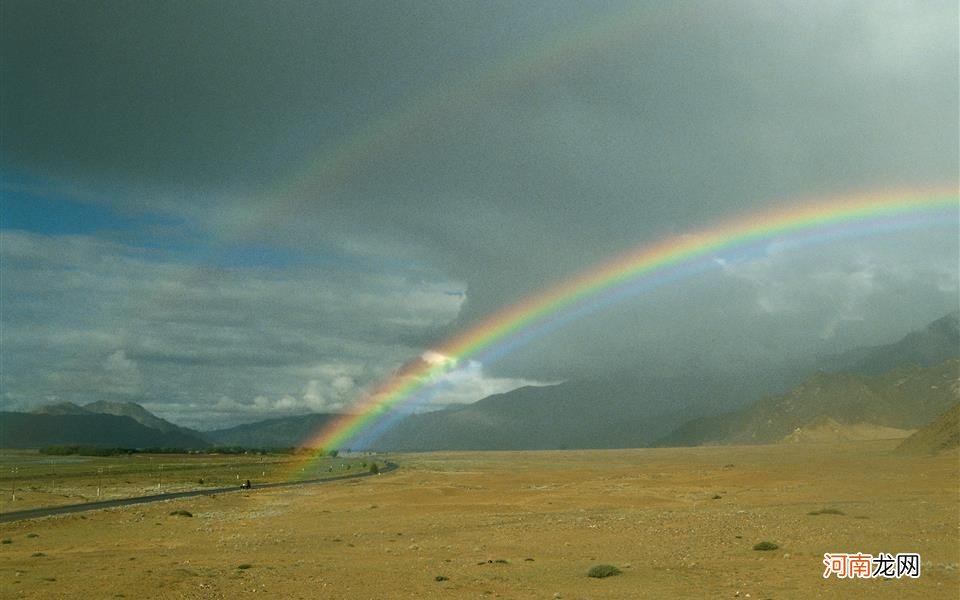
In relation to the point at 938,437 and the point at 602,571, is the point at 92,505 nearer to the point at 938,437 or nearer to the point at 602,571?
the point at 602,571

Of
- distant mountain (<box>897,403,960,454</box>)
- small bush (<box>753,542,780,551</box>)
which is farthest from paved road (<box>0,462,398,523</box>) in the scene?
distant mountain (<box>897,403,960,454</box>)

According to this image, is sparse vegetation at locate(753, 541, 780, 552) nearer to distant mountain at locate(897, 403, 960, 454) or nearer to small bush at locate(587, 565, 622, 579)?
small bush at locate(587, 565, 622, 579)

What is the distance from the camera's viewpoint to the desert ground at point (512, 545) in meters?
23.0

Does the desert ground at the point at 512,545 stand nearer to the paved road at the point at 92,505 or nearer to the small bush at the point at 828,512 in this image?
the small bush at the point at 828,512

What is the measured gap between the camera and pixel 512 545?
33781mm

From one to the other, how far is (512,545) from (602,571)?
9595 millimetres

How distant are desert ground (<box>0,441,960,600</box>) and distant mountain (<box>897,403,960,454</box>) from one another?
36.8m

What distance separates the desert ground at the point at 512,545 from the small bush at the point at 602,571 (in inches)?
15.7

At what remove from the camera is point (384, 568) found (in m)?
28.0

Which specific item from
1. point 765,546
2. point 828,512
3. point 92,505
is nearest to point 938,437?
point 828,512

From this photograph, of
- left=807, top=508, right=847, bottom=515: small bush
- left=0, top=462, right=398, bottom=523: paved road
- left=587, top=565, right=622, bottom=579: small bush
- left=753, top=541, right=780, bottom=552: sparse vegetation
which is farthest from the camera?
left=0, top=462, right=398, bottom=523: paved road

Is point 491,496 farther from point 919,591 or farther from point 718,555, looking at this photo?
point 919,591

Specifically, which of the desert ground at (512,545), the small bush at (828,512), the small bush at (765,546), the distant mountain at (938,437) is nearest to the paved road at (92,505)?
the desert ground at (512,545)

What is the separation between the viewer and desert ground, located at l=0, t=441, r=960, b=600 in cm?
2298
